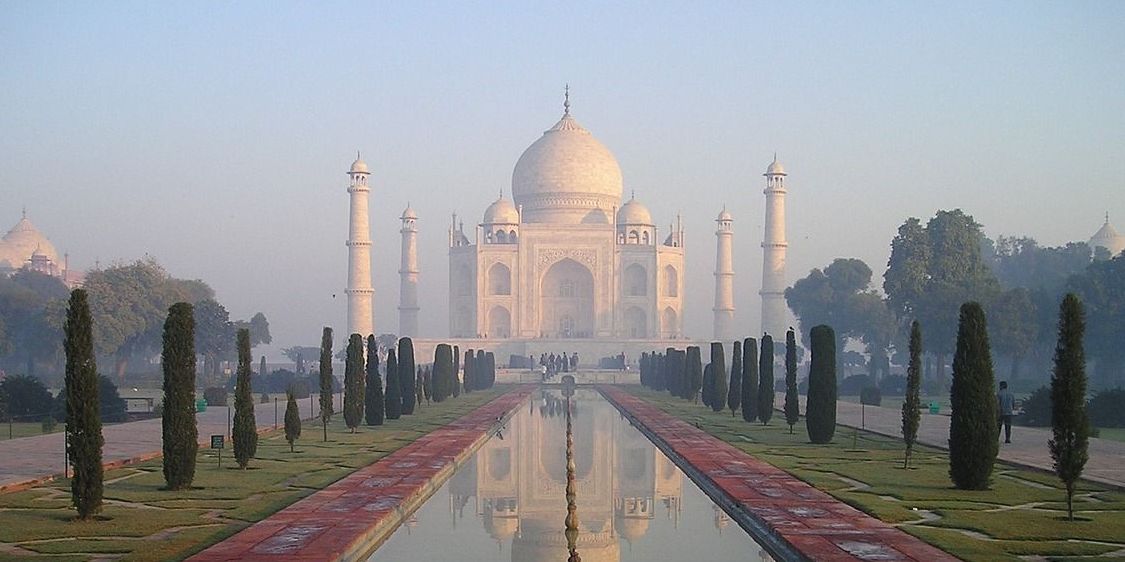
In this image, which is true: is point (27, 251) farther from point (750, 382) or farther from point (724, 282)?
point (750, 382)

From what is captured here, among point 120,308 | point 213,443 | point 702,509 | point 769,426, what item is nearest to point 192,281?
point 120,308

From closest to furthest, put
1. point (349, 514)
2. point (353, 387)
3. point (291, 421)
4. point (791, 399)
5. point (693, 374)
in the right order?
point (349, 514), point (291, 421), point (353, 387), point (791, 399), point (693, 374)

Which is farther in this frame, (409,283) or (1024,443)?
(409,283)

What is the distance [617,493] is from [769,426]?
30.5 ft

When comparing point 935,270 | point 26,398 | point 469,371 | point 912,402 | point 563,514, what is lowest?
point 563,514

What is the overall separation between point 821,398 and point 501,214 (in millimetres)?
41766

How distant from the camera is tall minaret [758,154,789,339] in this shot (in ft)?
176

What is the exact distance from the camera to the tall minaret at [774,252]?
176 feet

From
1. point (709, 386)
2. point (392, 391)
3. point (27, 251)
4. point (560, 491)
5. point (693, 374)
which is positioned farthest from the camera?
point (27, 251)

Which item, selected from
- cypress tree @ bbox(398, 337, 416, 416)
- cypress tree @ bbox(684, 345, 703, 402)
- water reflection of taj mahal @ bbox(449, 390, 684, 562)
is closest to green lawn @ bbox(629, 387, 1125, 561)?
water reflection of taj mahal @ bbox(449, 390, 684, 562)

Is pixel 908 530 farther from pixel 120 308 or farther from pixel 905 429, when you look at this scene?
pixel 120 308

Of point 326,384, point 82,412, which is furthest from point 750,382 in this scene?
point 82,412

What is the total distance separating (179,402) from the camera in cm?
1220

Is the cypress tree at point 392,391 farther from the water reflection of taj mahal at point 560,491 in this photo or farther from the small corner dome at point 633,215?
the small corner dome at point 633,215
